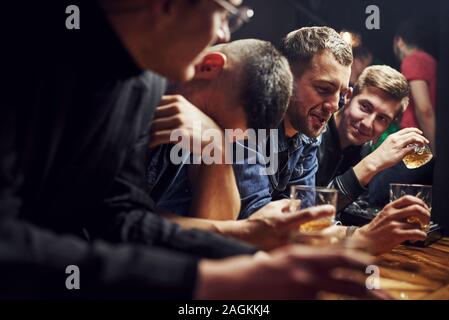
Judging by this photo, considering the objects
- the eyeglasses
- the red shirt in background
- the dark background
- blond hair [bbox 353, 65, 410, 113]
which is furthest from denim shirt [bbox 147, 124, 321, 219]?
the red shirt in background

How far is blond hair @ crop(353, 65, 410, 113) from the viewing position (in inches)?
126

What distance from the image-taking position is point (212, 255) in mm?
1072

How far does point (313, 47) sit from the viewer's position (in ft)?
8.20

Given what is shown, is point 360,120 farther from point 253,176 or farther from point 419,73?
point 419,73

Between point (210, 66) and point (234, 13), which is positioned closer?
point (234, 13)

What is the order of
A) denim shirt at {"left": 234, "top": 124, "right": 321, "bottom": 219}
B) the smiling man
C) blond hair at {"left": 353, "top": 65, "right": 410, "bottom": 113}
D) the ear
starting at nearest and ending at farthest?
the ear
denim shirt at {"left": 234, "top": 124, "right": 321, "bottom": 219}
the smiling man
blond hair at {"left": 353, "top": 65, "right": 410, "bottom": 113}

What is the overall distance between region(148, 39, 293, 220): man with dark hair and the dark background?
2.11 meters

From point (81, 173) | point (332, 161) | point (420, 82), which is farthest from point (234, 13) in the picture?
point (420, 82)

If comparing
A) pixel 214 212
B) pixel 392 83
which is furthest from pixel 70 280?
pixel 392 83

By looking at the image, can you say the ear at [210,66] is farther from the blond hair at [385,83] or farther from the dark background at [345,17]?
the dark background at [345,17]

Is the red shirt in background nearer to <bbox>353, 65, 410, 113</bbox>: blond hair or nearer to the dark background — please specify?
the dark background

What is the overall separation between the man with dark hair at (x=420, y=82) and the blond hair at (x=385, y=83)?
1.10 meters

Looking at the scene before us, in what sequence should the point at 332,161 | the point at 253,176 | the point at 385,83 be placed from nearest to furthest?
the point at 253,176
the point at 332,161
the point at 385,83

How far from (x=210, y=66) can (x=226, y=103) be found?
129 mm
